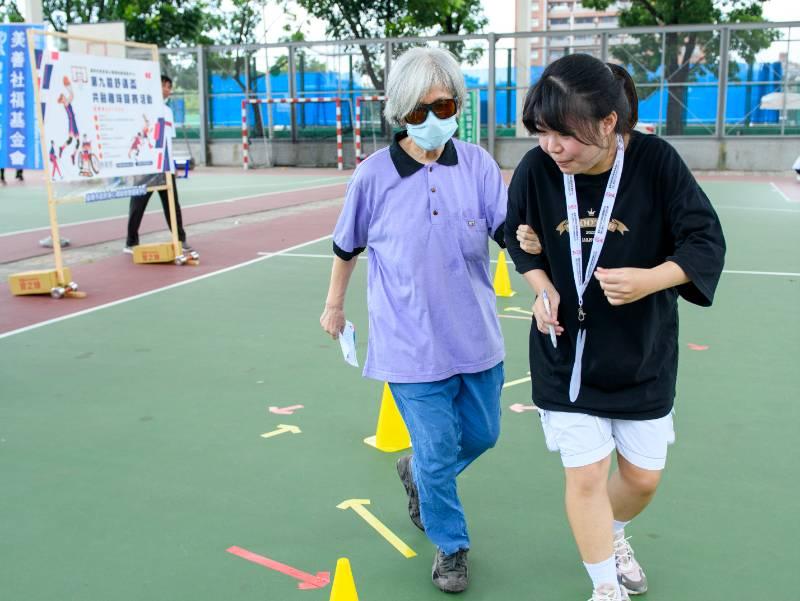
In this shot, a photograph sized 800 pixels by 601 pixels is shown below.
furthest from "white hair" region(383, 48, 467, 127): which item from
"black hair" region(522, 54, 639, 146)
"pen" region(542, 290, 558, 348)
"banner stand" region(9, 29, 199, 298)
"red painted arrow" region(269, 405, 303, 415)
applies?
"banner stand" region(9, 29, 199, 298)

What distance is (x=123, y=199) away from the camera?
18.0m

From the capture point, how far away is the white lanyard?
8.26ft

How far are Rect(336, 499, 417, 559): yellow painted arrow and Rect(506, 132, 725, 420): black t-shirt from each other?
100 centimetres

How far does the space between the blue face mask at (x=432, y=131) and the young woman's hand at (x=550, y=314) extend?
2.27 ft

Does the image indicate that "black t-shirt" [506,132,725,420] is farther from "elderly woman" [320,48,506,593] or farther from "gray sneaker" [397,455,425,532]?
"gray sneaker" [397,455,425,532]

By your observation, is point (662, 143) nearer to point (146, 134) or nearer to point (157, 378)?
point (157, 378)

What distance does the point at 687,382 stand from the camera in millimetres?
5488

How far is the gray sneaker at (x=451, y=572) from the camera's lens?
3076 millimetres

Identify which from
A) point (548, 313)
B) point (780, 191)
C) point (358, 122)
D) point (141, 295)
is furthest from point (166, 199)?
point (358, 122)

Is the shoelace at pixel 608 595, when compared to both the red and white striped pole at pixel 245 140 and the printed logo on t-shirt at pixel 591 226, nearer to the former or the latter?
the printed logo on t-shirt at pixel 591 226

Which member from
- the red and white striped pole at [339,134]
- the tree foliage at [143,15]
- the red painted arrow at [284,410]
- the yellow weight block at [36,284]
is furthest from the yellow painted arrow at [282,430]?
the tree foliage at [143,15]

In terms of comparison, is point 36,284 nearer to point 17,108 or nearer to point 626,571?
point 17,108

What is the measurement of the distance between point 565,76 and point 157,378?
398 centimetres

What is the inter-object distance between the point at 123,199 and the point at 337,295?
15778 millimetres
